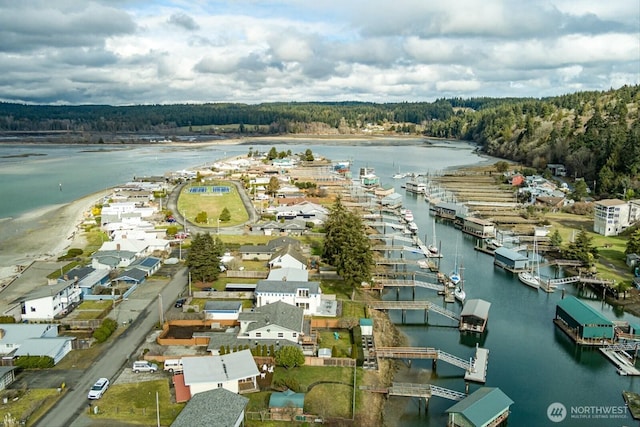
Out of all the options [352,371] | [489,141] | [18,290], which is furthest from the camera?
[489,141]

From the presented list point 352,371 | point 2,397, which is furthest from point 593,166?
point 2,397

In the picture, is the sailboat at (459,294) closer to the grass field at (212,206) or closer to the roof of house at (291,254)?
the roof of house at (291,254)

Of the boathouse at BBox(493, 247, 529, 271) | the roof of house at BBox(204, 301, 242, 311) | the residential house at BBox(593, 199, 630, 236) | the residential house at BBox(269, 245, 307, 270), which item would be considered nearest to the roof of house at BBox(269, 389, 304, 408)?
the roof of house at BBox(204, 301, 242, 311)

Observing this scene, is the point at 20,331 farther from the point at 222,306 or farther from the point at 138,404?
the point at 222,306

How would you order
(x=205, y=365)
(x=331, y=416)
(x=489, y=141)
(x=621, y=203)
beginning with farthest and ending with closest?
(x=489, y=141)
(x=621, y=203)
(x=205, y=365)
(x=331, y=416)

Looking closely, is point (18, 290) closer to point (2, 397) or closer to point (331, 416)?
point (2, 397)

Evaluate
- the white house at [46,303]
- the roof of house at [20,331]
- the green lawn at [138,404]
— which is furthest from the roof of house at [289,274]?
the roof of house at [20,331]

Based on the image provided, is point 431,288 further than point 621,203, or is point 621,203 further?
point 621,203
